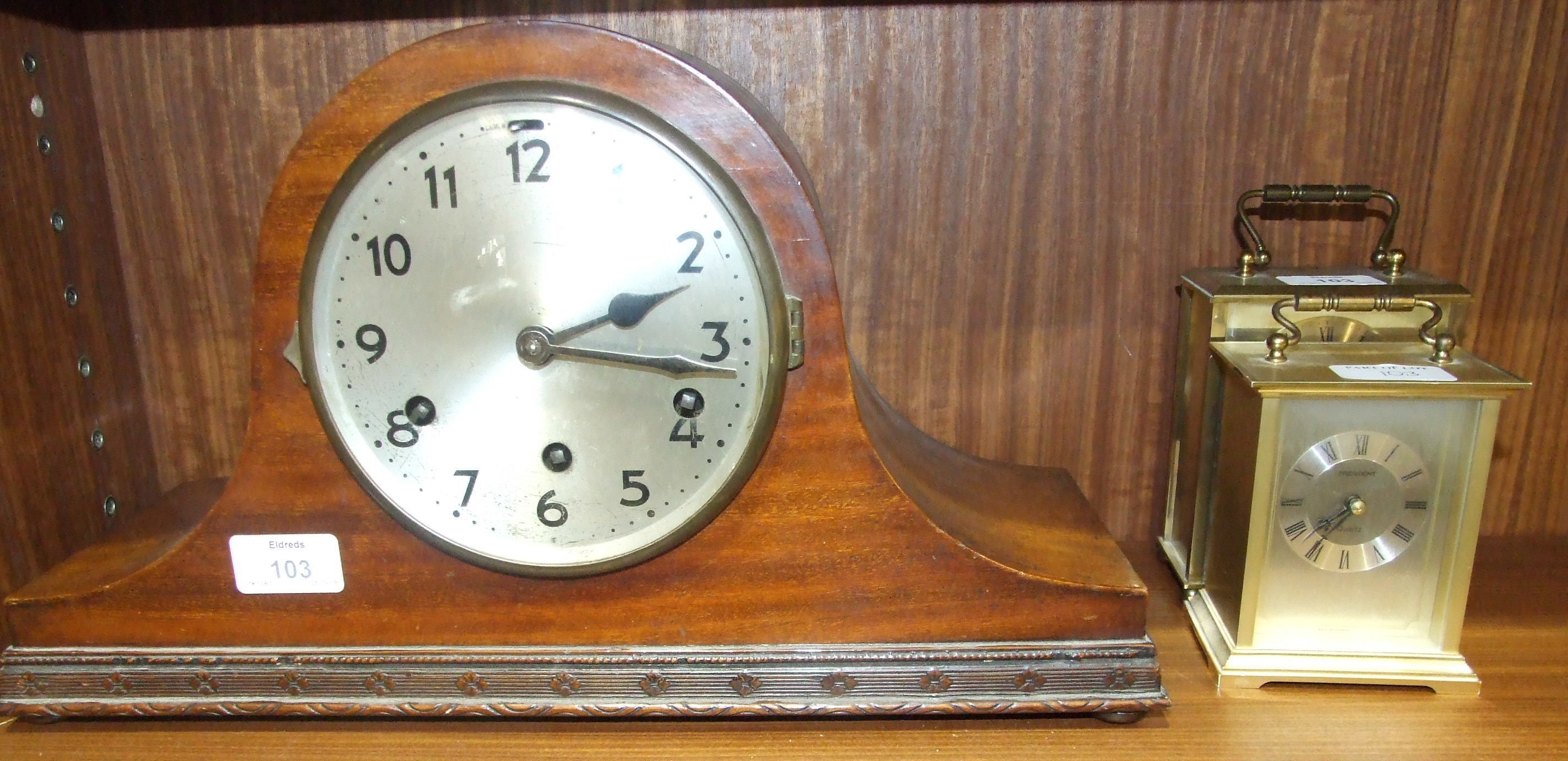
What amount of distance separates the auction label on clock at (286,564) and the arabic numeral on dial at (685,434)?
30cm

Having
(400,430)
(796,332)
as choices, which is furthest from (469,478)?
(796,332)

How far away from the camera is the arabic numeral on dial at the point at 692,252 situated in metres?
0.79

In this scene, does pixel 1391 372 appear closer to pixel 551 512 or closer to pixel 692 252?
pixel 692 252

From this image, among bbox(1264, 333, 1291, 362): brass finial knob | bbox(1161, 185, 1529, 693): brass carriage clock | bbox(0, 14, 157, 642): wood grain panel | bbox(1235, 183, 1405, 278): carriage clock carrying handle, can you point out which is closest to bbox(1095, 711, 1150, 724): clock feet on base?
bbox(1161, 185, 1529, 693): brass carriage clock

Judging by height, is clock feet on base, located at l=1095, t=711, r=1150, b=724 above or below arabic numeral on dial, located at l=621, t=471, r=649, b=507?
below

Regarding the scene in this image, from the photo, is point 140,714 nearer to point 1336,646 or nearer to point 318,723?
point 318,723

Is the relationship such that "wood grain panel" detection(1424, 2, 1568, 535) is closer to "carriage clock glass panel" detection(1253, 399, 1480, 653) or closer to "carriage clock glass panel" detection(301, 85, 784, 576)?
"carriage clock glass panel" detection(1253, 399, 1480, 653)

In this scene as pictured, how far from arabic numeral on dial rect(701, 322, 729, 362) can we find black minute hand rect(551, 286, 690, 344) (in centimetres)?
3

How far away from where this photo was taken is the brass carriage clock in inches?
34.9

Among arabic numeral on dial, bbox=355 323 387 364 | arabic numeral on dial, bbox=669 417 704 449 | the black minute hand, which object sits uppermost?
the black minute hand

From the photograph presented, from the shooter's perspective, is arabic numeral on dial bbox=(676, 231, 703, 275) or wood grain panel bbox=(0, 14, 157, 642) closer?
arabic numeral on dial bbox=(676, 231, 703, 275)

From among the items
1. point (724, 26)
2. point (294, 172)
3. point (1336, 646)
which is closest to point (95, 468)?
point (294, 172)

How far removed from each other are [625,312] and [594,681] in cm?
32

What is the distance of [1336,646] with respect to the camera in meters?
0.94
